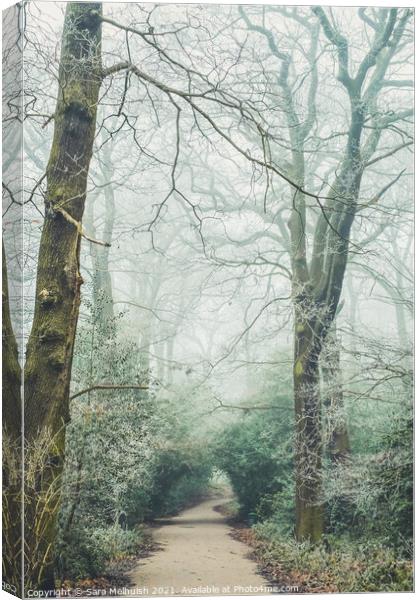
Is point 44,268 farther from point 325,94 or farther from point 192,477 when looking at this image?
point 325,94

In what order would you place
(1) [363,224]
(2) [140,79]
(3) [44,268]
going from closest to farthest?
(3) [44,268]
(2) [140,79]
(1) [363,224]

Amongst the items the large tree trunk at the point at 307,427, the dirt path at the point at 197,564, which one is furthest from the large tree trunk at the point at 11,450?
the large tree trunk at the point at 307,427

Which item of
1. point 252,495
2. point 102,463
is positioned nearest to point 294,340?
point 252,495

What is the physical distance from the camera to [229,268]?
782 cm

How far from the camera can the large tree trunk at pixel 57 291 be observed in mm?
6969

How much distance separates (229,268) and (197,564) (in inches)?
100

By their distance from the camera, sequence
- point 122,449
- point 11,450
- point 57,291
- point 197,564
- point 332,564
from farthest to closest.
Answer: point 122,449
point 332,564
point 197,564
point 11,450
point 57,291

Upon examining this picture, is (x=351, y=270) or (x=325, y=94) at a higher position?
(x=325, y=94)

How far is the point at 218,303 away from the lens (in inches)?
301

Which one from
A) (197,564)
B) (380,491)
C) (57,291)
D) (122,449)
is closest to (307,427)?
(380,491)

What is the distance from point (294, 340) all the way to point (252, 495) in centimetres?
141

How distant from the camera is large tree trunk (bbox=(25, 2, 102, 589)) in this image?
697 cm

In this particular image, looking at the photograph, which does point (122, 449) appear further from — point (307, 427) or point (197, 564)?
point (307, 427)

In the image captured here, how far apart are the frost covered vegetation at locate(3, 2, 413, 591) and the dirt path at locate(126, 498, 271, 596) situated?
0.54 feet
